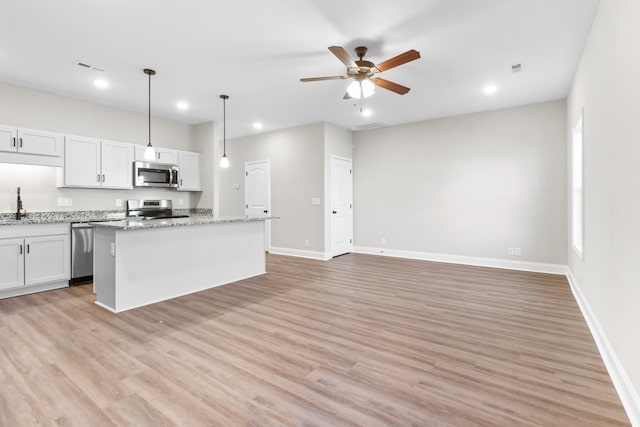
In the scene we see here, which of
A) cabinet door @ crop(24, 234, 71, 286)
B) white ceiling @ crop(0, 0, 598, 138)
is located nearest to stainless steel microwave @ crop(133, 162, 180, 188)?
white ceiling @ crop(0, 0, 598, 138)

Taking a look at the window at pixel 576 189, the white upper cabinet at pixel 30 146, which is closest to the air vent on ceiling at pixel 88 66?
the white upper cabinet at pixel 30 146

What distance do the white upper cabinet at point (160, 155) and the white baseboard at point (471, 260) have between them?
13.9 ft

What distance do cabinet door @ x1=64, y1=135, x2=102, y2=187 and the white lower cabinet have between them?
2.63 feet

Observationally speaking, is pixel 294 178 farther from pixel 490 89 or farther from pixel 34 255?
pixel 34 255

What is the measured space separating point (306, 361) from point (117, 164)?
186 inches

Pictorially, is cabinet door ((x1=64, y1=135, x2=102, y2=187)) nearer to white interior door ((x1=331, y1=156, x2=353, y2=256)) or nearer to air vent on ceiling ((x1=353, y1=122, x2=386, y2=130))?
white interior door ((x1=331, y1=156, x2=353, y2=256))

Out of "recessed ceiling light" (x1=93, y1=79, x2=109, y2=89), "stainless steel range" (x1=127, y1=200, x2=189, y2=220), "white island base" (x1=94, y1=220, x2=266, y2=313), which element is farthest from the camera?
"stainless steel range" (x1=127, y1=200, x2=189, y2=220)

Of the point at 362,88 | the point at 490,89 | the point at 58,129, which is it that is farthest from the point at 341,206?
the point at 58,129

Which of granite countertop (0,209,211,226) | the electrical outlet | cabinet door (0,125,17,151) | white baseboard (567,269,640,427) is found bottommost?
white baseboard (567,269,640,427)

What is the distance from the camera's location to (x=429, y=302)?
12.3 ft

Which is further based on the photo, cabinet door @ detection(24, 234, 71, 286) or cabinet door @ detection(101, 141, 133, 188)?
cabinet door @ detection(101, 141, 133, 188)

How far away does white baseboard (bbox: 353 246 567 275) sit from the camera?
5207 millimetres

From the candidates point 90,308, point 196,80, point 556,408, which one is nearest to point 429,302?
point 556,408

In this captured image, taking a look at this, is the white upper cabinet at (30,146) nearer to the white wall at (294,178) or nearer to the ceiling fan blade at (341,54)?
the white wall at (294,178)
